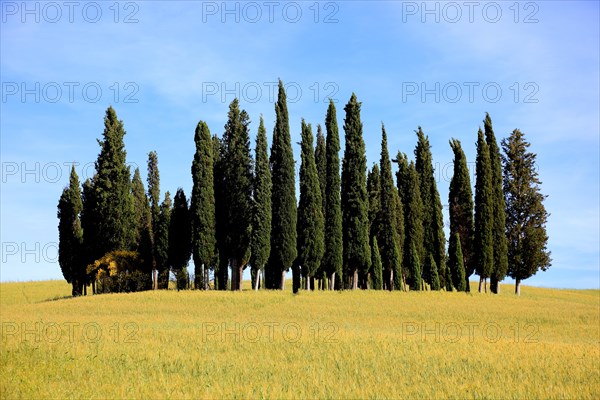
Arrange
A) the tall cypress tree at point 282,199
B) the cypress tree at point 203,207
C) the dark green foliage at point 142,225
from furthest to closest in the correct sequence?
1. the dark green foliage at point 142,225
2. the cypress tree at point 203,207
3. the tall cypress tree at point 282,199

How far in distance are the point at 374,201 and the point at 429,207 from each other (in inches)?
222

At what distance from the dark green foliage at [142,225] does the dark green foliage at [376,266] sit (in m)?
21.5

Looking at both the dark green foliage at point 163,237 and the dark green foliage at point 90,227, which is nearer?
the dark green foliage at point 90,227

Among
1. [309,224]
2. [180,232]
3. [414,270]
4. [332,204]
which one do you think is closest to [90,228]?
[180,232]

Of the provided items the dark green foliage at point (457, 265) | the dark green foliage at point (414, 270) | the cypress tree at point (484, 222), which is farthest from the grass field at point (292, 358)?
the dark green foliage at point (414, 270)

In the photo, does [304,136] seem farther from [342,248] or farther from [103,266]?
[103,266]

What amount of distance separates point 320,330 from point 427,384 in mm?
11740

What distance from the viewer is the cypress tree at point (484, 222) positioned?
5644 cm

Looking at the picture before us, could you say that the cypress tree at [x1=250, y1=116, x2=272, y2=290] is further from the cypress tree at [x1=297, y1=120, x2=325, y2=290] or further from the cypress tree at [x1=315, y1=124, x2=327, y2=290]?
the cypress tree at [x1=315, y1=124, x2=327, y2=290]

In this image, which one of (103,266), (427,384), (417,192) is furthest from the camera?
(417,192)

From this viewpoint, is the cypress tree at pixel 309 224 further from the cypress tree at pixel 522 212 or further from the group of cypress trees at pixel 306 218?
the cypress tree at pixel 522 212

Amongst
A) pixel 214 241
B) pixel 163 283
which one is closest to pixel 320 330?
pixel 214 241

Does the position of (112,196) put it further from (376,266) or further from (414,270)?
(414,270)

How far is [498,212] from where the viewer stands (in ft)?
189
